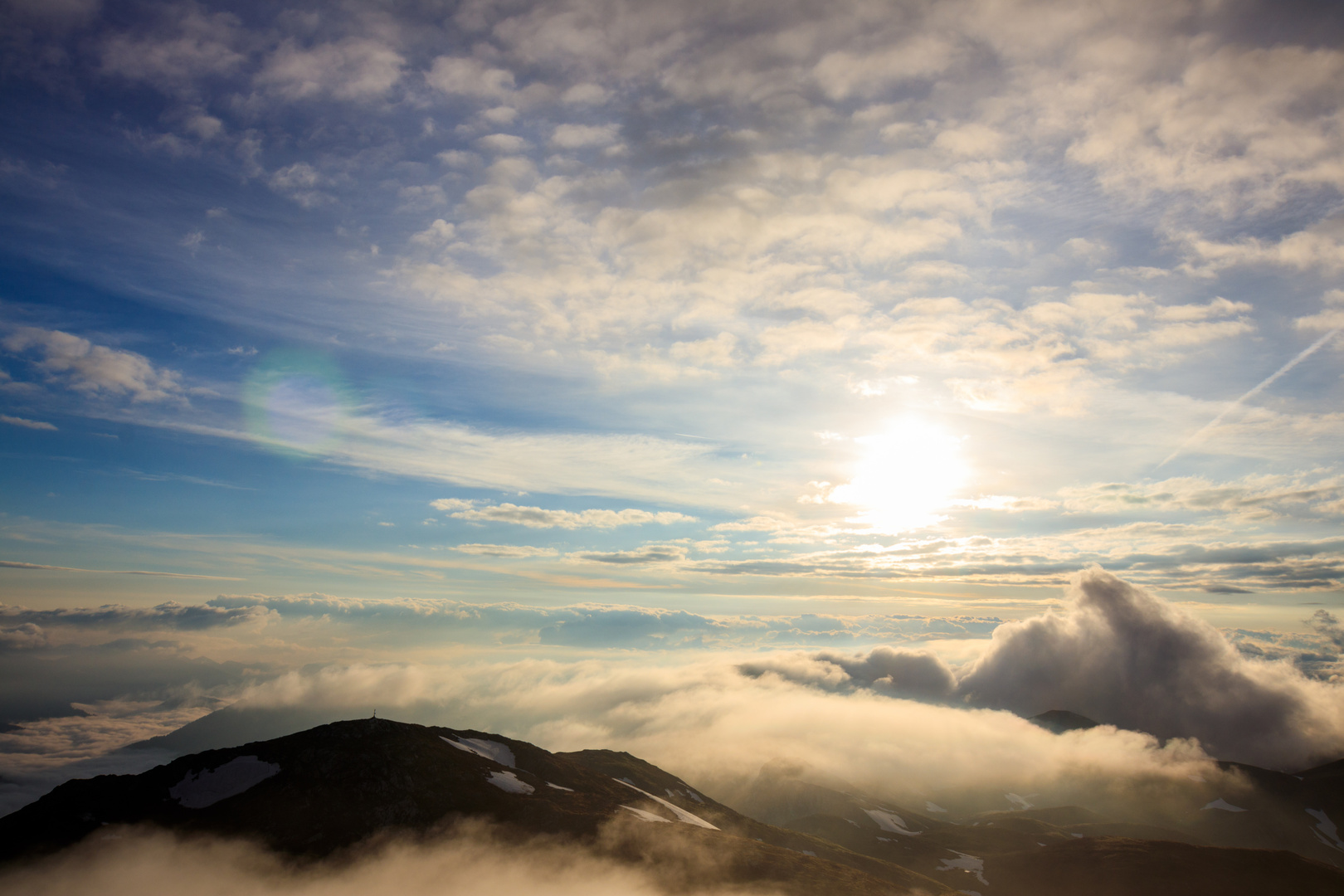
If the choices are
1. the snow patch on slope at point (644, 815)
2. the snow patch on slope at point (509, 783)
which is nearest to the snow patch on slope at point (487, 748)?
the snow patch on slope at point (509, 783)

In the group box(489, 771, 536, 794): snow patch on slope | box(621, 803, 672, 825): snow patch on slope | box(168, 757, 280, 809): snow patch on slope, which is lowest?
box(621, 803, 672, 825): snow patch on slope

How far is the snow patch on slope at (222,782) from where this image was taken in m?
135

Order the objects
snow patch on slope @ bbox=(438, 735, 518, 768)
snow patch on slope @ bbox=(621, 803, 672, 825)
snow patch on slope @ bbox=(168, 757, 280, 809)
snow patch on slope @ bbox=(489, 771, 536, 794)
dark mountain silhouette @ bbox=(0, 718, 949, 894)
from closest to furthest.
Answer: dark mountain silhouette @ bbox=(0, 718, 949, 894)
snow patch on slope @ bbox=(168, 757, 280, 809)
snow patch on slope @ bbox=(489, 771, 536, 794)
snow patch on slope @ bbox=(621, 803, 672, 825)
snow patch on slope @ bbox=(438, 735, 518, 768)

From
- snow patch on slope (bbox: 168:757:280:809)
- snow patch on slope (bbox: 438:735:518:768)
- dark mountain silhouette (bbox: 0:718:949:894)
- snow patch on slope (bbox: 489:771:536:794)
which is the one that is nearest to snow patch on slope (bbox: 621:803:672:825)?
dark mountain silhouette (bbox: 0:718:949:894)

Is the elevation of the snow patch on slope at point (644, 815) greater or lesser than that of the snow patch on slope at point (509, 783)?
lesser

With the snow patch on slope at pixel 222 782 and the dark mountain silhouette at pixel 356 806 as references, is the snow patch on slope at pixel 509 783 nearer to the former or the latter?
the dark mountain silhouette at pixel 356 806

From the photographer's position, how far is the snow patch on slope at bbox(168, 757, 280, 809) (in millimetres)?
135375

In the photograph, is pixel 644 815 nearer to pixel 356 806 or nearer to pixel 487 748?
pixel 487 748

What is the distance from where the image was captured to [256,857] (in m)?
118

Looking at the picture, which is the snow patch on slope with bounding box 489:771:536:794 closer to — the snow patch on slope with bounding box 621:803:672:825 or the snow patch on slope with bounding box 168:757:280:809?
the snow patch on slope with bounding box 621:803:672:825

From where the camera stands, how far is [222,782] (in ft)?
461

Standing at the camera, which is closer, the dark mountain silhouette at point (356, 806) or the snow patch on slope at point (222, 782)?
the dark mountain silhouette at point (356, 806)

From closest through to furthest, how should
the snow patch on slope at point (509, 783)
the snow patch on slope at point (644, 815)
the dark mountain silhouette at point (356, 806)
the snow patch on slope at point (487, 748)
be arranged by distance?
1. the dark mountain silhouette at point (356, 806)
2. the snow patch on slope at point (509, 783)
3. the snow patch on slope at point (644, 815)
4. the snow patch on slope at point (487, 748)

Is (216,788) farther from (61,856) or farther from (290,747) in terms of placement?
(61,856)
